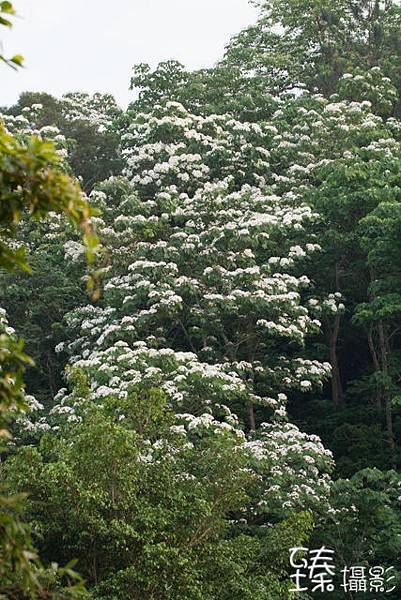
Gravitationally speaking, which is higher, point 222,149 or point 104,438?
point 222,149

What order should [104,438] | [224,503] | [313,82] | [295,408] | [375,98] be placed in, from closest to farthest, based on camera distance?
[104,438]
[224,503]
[295,408]
[375,98]
[313,82]

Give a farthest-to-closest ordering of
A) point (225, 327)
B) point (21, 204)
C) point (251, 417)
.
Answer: point (225, 327) < point (251, 417) < point (21, 204)

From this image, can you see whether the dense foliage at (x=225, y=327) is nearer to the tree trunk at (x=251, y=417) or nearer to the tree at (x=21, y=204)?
the tree trunk at (x=251, y=417)

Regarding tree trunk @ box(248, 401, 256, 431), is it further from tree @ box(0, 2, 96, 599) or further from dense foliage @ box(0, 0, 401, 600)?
tree @ box(0, 2, 96, 599)

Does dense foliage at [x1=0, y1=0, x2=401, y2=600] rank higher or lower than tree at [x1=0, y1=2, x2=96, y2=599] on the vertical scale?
higher

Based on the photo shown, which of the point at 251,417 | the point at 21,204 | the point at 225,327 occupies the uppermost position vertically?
the point at 225,327

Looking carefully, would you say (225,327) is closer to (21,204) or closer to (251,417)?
(251,417)

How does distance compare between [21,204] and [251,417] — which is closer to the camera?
[21,204]

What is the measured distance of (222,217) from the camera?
11953mm

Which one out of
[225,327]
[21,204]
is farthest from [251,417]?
[21,204]

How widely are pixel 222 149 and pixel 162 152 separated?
788 millimetres

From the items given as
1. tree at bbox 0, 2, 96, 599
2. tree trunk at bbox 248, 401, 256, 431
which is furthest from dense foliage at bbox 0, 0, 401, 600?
tree at bbox 0, 2, 96, 599

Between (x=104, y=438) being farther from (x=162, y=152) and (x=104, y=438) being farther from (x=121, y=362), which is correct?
(x=162, y=152)

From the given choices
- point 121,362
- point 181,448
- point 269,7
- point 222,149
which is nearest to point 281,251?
point 222,149
